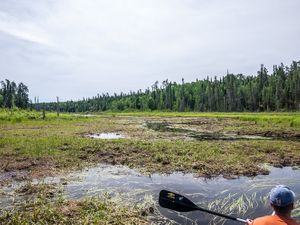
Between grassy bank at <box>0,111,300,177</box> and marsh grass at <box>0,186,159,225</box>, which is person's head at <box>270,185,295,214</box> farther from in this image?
grassy bank at <box>0,111,300,177</box>

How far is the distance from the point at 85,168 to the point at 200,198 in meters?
7.85

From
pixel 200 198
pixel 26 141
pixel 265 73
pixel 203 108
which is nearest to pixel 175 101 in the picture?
pixel 203 108

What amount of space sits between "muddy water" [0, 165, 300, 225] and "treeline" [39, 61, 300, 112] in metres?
94.3

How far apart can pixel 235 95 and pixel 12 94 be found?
93471 mm

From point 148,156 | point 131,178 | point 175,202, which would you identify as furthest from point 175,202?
point 148,156

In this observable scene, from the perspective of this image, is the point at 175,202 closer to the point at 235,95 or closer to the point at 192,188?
the point at 192,188

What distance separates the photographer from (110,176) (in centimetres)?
1623

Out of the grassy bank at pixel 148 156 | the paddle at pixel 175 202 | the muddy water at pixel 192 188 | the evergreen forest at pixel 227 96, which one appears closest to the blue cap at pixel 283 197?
the paddle at pixel 175 202

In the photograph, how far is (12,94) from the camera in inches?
5320

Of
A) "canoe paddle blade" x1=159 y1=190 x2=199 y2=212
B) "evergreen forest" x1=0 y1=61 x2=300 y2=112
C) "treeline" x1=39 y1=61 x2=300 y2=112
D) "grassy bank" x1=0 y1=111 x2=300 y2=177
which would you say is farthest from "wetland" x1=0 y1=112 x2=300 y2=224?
"treeline" x1=39 y1=61 x2=300 y2=112

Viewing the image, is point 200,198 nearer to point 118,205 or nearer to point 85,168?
point 118,205

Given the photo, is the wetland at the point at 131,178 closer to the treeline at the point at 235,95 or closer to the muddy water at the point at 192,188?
the muddy water at the point at 192,188

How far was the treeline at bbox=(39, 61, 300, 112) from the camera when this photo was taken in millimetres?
107812

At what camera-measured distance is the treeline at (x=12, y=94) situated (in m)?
128
